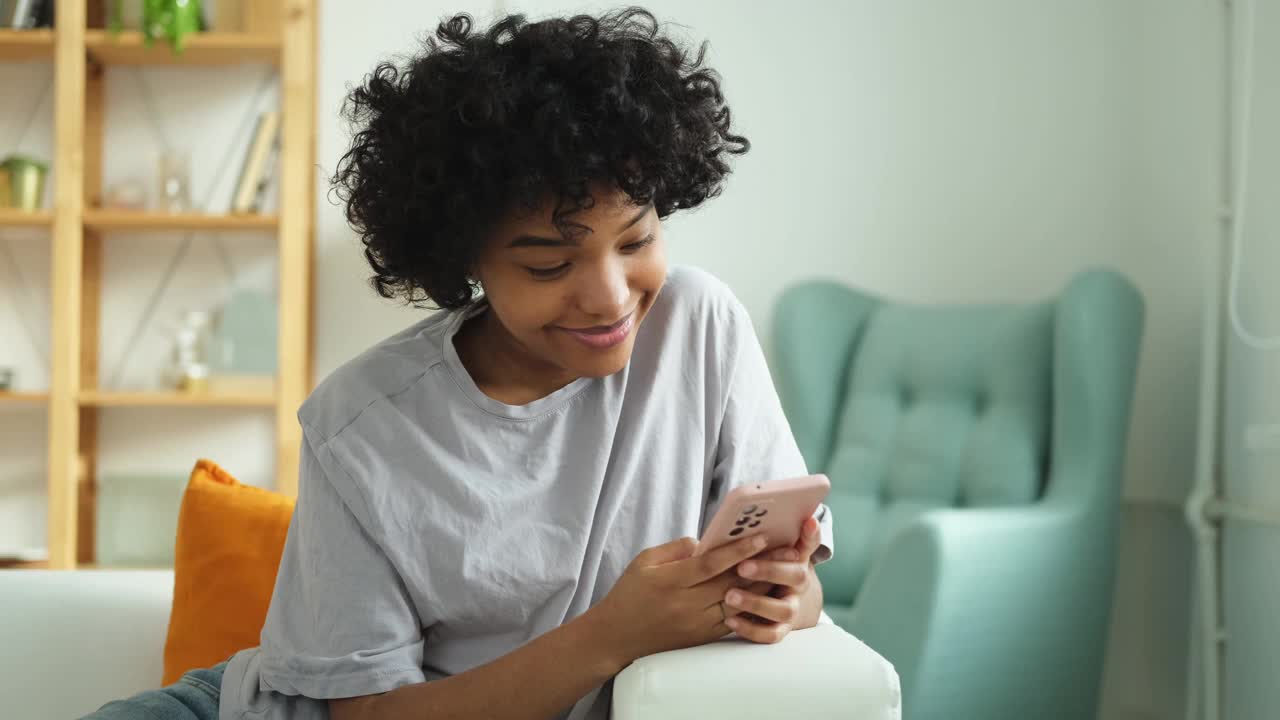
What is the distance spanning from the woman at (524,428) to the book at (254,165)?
2143 millimetres

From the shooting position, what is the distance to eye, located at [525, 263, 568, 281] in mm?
1041

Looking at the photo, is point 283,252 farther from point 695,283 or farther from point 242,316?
point 695,283

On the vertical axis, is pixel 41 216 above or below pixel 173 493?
above

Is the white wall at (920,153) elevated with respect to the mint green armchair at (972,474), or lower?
elevated

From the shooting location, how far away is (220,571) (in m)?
1.41

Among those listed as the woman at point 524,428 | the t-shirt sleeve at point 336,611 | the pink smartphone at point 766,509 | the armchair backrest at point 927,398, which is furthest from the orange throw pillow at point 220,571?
the armchair backrest at point 927,398

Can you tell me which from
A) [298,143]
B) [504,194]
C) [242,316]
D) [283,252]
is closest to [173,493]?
[242,316]

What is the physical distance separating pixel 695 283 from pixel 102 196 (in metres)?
2.64

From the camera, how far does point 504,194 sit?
1.01 m

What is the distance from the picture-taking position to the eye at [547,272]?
3.42 feet

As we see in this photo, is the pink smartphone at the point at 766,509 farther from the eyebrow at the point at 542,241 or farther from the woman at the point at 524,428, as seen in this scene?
the eyebrow at the point at 542,241

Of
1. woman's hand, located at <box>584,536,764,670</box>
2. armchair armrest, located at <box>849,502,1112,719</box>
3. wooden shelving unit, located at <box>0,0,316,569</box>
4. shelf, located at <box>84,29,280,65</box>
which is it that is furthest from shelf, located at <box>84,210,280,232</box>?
woman's hand, located at <box>584,536,764,670</box>

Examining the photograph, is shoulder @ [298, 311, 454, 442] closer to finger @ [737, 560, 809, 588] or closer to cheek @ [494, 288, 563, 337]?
cheek @ [494, 288, 563, 337]

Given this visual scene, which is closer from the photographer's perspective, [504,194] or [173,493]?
[504,194]
